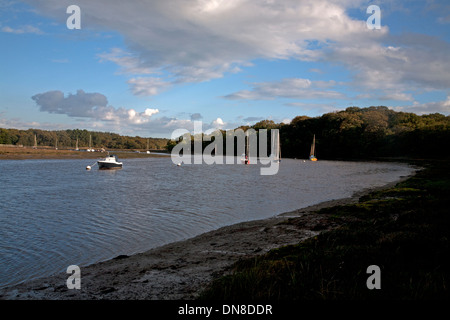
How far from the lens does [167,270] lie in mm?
8117

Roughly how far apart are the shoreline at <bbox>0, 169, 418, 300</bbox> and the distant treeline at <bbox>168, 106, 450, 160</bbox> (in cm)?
10335

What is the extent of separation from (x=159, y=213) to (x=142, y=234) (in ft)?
15.9

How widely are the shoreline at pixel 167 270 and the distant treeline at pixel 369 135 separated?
103347 millimetres

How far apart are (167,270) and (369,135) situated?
124 metres

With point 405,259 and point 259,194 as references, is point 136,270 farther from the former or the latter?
point 259,194

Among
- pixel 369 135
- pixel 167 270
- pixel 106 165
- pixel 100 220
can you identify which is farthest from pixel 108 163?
pixel 369 135

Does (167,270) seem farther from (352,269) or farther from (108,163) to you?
(108,163)

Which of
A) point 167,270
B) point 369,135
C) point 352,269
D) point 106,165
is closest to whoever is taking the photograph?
point 352,269

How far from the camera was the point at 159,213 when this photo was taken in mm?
18844

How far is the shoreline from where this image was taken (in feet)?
21.7

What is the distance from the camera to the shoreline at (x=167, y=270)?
6.63 metres

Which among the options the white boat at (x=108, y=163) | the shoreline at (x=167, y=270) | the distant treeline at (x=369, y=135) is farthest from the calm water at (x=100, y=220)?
the distant treeline at (x=369, y=135)
